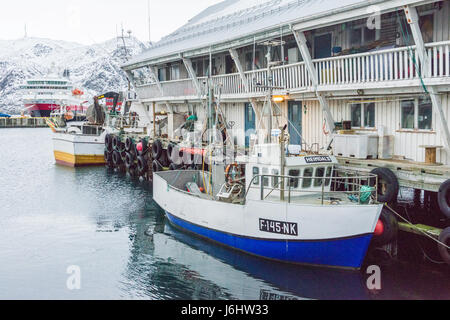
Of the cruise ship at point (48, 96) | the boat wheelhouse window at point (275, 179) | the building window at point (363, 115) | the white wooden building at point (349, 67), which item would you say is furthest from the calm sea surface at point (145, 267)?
the cruise ship at point (48, 96)

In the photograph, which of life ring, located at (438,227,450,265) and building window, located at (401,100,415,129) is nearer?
life ring, located at (438,227,450,265)

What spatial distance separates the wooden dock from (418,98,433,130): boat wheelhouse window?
126420 millimetres

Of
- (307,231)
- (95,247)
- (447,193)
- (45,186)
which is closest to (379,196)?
(447,193)

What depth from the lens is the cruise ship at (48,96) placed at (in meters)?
138

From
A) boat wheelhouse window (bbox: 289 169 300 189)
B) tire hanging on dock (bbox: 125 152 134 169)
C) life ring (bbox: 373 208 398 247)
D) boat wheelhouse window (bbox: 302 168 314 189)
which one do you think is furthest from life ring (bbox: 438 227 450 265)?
tire hanging on dock (bbox: 125 152 134 169)

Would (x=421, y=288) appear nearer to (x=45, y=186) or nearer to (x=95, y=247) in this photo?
(x=95, y=247)

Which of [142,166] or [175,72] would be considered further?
[175,72]

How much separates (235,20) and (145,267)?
18.0m

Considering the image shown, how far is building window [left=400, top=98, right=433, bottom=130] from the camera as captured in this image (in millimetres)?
17672

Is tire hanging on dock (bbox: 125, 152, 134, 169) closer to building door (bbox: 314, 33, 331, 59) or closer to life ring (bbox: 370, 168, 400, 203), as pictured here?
building door (bbox: 314, 33, 331, 59)

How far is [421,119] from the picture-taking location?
17969 mm

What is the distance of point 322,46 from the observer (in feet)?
73.9

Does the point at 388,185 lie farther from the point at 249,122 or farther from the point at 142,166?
the point at 142,166

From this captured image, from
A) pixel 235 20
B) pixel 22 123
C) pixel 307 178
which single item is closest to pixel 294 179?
pixel 307 178
